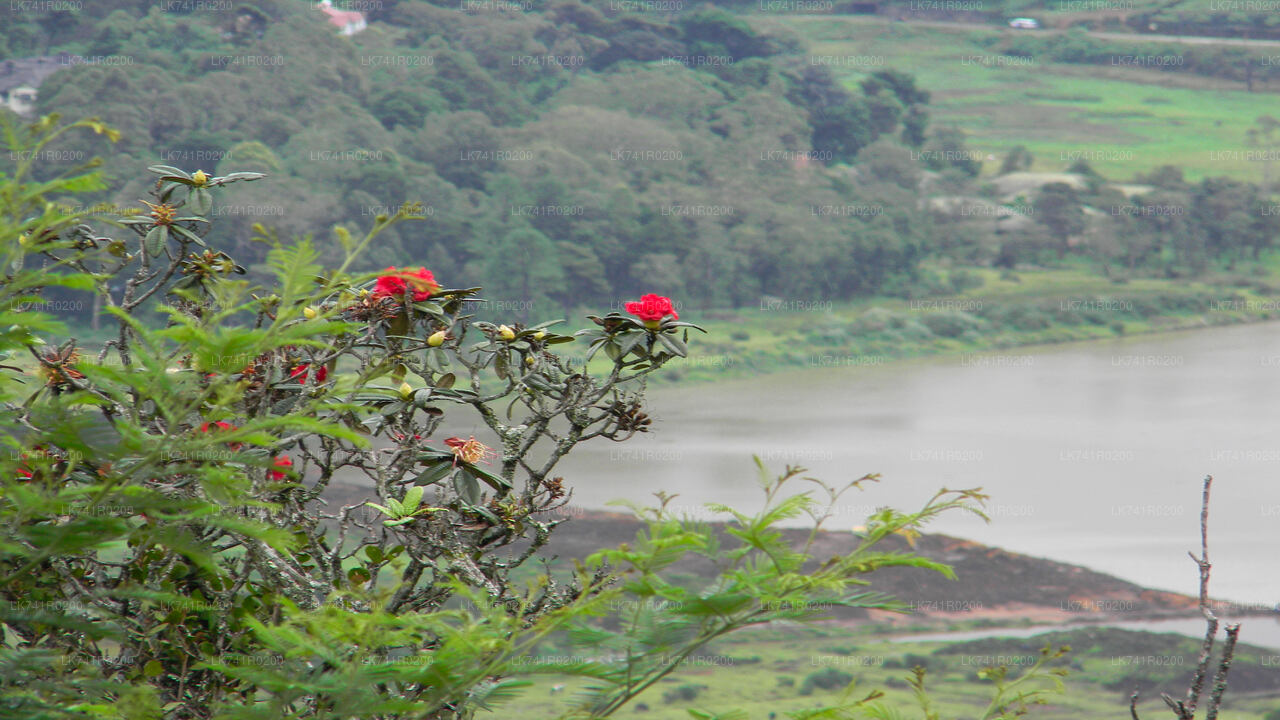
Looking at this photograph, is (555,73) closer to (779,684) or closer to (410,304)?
(779,684)

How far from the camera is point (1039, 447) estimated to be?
12039 mm

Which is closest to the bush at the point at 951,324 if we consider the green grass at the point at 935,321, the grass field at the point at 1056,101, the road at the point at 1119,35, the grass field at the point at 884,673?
the green grass at the point at 935,321

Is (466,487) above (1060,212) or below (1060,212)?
above

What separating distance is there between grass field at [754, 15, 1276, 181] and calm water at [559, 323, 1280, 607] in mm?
9688

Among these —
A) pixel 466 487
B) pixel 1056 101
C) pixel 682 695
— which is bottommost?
pixel 682 695

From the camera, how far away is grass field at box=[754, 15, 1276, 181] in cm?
2562

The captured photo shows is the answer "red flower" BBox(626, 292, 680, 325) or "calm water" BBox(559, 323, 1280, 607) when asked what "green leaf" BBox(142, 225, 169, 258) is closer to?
"red flower" BBox(626, 292, 680, 325)

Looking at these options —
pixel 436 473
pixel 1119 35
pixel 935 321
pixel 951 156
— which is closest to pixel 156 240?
pixel 436 473

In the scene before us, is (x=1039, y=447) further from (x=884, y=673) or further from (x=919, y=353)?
(x=884, y=673)

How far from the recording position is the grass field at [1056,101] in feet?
84.1

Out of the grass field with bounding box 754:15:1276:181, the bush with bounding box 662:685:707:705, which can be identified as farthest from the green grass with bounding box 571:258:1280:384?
the bush with bounding box 662:685:707:705

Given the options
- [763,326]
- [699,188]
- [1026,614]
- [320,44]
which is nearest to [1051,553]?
[1026,614]

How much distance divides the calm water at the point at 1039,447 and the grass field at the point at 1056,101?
9.69 metres

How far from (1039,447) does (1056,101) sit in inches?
788
